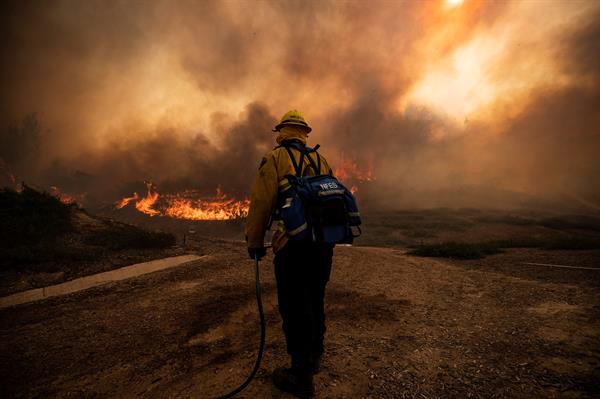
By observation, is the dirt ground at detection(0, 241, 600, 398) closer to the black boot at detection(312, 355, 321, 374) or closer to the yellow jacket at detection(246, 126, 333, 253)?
the black boot at detection(312, 355, 321, 374)

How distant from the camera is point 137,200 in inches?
1754

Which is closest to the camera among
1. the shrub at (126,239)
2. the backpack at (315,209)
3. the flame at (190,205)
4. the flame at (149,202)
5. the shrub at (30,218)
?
the backpack at (315,209)

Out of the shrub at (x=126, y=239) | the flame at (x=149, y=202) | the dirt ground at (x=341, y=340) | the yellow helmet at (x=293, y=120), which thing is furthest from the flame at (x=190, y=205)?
the yellow helmet at (x=293, y=120)

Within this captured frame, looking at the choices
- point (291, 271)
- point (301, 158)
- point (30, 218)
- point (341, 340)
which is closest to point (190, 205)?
point (30, 218)

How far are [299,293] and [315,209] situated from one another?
88cm

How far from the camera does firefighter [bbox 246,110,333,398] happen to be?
268 centimetres

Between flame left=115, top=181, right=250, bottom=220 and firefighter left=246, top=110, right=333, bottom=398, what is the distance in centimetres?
3376

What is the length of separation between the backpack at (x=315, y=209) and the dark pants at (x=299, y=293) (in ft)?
0.57

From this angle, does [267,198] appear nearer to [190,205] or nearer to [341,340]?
[341,340]

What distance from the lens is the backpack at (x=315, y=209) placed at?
8.44ft

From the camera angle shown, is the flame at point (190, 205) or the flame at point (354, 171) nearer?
the flame at point (190, 205)

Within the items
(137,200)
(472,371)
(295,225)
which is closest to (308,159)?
(295,225)

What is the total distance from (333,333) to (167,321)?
2897mm

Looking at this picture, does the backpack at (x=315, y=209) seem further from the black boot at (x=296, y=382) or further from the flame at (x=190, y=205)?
the flame at (x=190, y=205)
